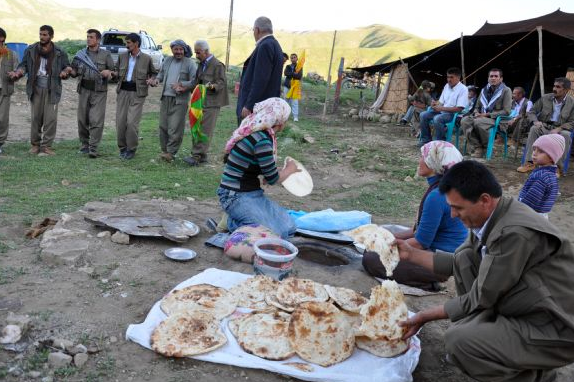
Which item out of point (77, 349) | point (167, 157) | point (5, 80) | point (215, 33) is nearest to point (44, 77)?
point (5, 80)

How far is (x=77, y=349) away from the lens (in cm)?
237

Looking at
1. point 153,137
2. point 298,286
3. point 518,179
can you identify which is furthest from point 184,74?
point 518,179

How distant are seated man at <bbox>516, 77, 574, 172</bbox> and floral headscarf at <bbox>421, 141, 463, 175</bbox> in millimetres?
4826

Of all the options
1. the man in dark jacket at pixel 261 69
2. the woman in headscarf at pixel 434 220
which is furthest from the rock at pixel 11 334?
the man in dark jacket at pixel 261 69

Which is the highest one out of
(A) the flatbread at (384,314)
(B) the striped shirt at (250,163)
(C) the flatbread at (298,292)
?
(B) the striped shirt at (250,163)

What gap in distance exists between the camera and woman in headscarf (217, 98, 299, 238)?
3762 mm

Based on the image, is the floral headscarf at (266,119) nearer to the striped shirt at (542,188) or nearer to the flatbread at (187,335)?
the flatbread at (187,335)

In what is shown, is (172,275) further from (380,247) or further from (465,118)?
(465,118)

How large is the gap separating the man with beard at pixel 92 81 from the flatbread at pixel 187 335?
507 cm

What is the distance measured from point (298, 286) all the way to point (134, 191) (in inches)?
117

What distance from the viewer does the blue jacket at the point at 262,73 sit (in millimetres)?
5184

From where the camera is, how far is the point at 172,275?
11.1 feet

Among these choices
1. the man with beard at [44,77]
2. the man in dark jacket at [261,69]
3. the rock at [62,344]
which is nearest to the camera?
the rock at [62,344]

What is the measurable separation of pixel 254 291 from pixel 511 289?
1562mm
